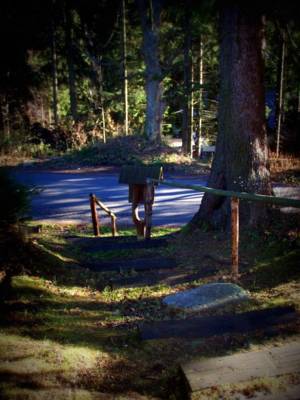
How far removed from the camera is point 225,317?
401cm

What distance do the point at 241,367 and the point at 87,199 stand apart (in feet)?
39.4

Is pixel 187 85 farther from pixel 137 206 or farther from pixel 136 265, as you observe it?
pixel 136 265

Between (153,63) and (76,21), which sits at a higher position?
(76,21)

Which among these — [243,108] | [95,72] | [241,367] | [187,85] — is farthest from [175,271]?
[95,72]

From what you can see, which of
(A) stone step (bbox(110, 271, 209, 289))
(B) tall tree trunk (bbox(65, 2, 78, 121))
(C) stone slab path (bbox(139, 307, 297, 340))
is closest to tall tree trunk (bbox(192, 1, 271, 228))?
(A) stone step (bbox(110, 271, 209, 289))

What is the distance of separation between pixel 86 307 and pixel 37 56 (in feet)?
113

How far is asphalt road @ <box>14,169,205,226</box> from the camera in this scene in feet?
39.3

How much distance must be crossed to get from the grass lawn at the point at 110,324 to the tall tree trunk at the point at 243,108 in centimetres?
106

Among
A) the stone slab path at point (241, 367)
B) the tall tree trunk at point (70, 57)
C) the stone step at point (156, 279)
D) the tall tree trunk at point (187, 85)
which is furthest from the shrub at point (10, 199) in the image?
the tall tree trunk at point (70, 57)

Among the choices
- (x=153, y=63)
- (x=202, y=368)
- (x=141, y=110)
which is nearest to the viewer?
(x=202, y=368)

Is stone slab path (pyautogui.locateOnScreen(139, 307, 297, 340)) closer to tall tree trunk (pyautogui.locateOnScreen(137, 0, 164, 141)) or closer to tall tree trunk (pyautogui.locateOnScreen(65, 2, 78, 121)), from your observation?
tall tree trunk (pyautogui.locateOnScreen(137, 0, 164, 141))

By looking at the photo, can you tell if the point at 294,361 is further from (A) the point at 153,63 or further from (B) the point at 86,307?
→ (A) the point at 153,63

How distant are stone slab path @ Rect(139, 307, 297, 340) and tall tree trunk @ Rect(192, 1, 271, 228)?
3.37 meters

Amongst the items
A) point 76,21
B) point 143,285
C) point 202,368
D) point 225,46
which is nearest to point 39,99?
point 76,21
